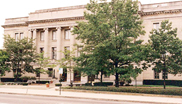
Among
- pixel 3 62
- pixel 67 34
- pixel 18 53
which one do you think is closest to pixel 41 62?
pixel 18 53

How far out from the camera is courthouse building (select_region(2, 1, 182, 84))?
4303 cm

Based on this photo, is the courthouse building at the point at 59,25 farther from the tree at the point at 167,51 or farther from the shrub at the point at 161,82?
the tree at the point at 167,51

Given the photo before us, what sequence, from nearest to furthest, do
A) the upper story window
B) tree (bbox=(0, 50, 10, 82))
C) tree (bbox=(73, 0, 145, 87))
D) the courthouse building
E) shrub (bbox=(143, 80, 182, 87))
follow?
tree (bbox=(73, 0, 145, 87)) → shrub (bbox=(143, 80, 182, 87)) → tree (bbox=(0, 50, 10, 82)) → the courthouse building → the upper story window

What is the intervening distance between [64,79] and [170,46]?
28785 millimetres

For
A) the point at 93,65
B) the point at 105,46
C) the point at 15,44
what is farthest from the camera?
the point at 15,44

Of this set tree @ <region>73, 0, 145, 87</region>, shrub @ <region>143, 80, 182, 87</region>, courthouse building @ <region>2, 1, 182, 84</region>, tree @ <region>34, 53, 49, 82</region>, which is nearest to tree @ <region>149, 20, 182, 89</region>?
tree @ <region>73, 0, 145, 87</region>

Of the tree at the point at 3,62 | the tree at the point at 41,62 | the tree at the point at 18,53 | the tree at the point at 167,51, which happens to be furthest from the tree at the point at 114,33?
the tree at the point at 3,62

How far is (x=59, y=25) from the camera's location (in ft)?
163

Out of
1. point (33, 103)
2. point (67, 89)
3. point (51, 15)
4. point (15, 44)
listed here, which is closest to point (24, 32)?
point (51, 15)

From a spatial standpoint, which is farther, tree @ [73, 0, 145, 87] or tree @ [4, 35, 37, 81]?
tree @ [4, 35, 37, 81]

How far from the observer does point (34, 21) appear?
51.9 metres

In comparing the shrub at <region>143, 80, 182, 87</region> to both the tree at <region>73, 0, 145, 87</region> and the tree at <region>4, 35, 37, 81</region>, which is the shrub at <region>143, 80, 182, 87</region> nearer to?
the tree at <region>73, 0, 145, 87</region>

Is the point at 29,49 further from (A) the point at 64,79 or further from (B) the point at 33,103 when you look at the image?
(B) the point at 33,103

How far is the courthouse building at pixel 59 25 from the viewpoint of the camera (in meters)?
43.0
